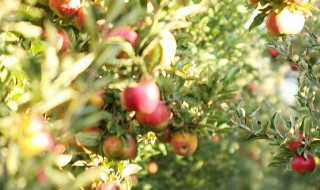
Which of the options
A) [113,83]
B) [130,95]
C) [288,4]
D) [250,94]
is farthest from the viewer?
[250,94]

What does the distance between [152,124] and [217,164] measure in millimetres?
4615

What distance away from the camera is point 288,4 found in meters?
2.46

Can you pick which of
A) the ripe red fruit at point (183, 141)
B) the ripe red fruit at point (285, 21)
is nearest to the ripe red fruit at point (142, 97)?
the ripe red fruit at point (183, 141)

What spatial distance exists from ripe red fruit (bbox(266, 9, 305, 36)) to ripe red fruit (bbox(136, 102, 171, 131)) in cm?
83

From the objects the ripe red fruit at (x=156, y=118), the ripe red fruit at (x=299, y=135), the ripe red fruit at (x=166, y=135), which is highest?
the ripe red fruit at (x=156, y=118)

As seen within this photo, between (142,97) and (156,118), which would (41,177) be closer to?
(142,97)

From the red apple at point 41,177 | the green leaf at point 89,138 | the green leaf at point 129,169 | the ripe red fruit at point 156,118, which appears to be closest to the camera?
the red apple at point 41,177

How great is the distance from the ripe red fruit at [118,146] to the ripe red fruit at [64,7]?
48 cm

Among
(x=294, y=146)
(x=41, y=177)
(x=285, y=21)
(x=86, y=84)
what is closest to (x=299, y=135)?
(x=294, y=146)

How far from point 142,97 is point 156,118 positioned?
0.54 ft

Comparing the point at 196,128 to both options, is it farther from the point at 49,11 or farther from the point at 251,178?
the point at 251,178

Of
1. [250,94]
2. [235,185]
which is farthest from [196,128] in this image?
[235,185]

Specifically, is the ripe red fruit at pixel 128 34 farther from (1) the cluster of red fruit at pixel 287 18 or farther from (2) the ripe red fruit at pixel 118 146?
(1) the cluster of red fruit at pixel 287 18

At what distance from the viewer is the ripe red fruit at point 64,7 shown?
2.01 metres
